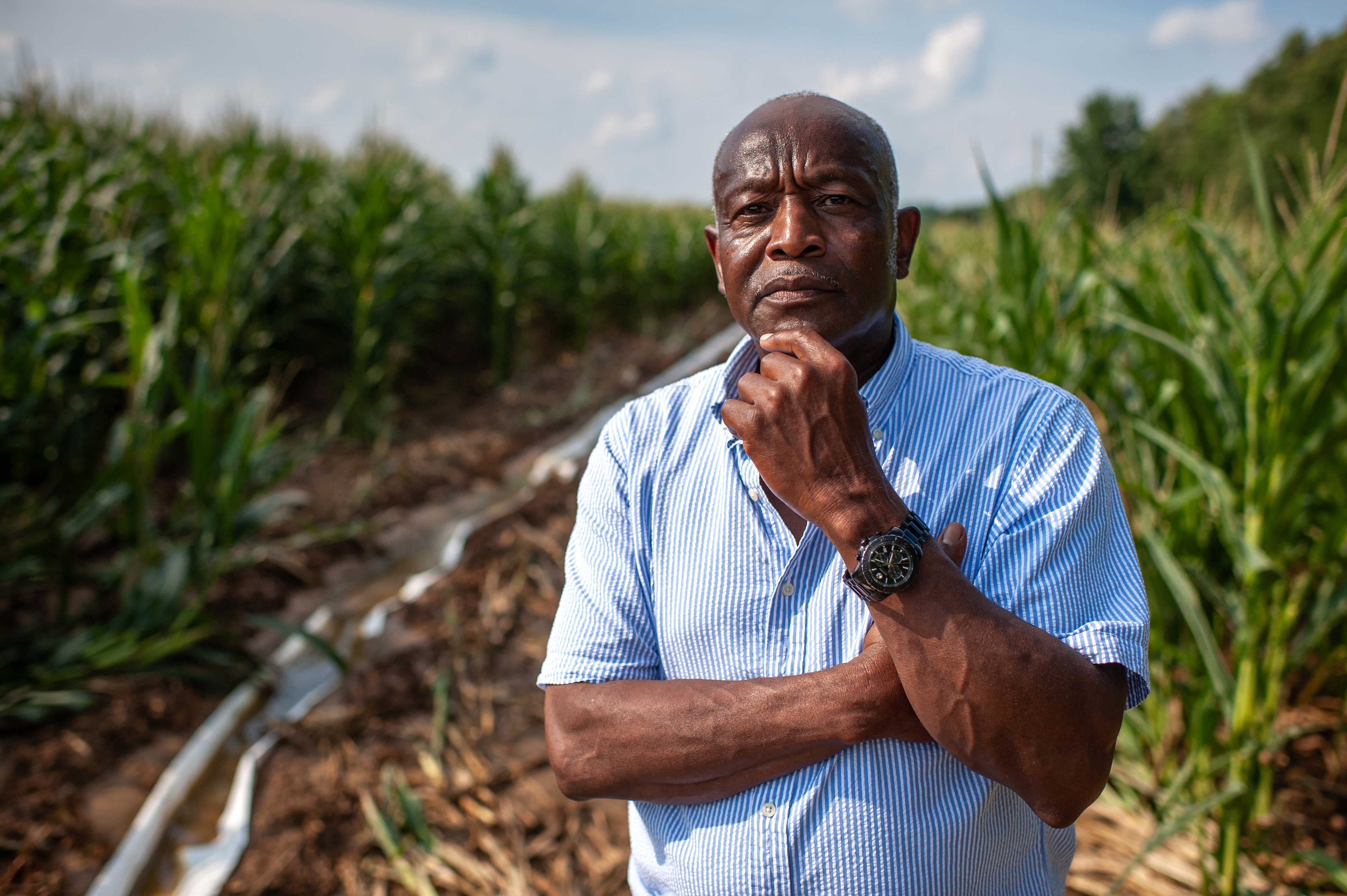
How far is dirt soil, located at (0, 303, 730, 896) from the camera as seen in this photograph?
2.42m

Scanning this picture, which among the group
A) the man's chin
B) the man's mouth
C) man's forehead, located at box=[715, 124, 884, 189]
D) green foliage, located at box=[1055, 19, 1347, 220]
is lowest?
the man's chin

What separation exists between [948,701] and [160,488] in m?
4.84

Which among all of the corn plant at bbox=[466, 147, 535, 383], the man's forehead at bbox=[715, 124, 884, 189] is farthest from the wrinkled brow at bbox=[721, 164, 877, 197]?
the corn plant at bbox=[466, 147, 535, 383]

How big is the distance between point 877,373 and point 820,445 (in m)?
0.26

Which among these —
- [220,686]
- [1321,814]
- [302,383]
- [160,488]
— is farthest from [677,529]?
[302,383]

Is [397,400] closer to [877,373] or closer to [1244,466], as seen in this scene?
[1244,466]

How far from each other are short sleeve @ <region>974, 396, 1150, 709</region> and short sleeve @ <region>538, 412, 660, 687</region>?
0.47m

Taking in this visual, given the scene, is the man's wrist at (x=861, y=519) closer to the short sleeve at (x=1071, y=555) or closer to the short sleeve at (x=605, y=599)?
the short sleeve at (x=1071, y=555)

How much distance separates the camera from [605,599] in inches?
50.4

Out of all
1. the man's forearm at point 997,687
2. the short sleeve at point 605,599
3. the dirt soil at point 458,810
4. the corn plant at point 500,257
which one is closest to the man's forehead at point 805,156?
the short sleeve at point 605,599

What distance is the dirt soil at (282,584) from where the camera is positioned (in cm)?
242

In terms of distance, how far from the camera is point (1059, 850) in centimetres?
125

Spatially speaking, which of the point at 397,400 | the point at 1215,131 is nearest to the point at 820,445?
the point at 397,400

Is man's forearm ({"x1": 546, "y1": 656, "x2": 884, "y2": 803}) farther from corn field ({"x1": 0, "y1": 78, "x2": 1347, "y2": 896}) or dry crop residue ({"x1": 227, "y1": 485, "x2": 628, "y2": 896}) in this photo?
dry crop residue ({"x1": 227, "y1": 485, "x2": 628, "y2": 896})
